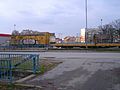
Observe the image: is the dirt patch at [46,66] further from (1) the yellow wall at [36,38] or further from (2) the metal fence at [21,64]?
(1) the yellow wall at [36,38]

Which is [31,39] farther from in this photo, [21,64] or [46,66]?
[21,64]

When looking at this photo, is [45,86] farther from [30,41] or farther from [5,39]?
[5,39]

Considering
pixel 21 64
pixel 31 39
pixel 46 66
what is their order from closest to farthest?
pixel 21 64
pixel 46 66
pixel 31 39

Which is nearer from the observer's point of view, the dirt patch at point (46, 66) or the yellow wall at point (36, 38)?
the dirt patch at point (46, 66)

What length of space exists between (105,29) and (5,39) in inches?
1301

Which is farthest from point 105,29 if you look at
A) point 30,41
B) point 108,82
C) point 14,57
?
point 108,82

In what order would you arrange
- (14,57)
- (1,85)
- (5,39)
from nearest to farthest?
(1,85), (14,57), (5,39)

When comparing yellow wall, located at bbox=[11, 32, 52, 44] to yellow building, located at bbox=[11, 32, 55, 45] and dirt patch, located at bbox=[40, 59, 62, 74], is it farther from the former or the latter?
dirt patch, located at bbox=[40, 59, 62, 74]

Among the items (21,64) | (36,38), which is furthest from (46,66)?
(36,38)

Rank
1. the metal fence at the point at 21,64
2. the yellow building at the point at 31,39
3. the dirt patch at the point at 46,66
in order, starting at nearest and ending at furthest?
1. the metal fence at the point at 21,64
2. the dirt patch at the point at 46,66
3. the yellow building at the point at 31,39

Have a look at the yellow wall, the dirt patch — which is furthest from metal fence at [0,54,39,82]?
the yellow wall

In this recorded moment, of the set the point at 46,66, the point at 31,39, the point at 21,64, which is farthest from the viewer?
the point at 31,39

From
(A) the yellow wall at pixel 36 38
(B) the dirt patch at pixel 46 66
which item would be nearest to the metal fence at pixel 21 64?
(B) the dirt patch at pixel 46 66

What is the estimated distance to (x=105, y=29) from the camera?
104812mm
